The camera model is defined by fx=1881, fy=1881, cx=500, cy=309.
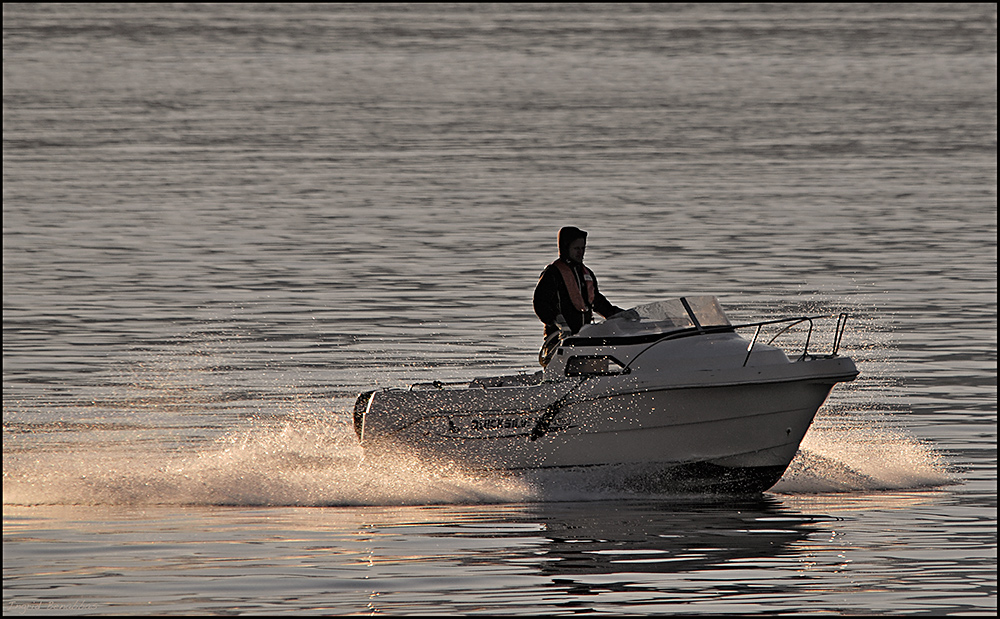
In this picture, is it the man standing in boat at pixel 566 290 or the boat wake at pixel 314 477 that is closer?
the boat wake at pixel 314 477

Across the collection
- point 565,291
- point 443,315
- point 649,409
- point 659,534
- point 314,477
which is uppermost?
point 565,291

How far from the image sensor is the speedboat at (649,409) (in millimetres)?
13289

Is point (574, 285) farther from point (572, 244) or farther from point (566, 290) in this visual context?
point (572, 244)

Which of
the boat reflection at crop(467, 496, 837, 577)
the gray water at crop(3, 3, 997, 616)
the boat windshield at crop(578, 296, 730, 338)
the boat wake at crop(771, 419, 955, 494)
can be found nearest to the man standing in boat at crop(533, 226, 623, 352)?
the boat windshield at crop(578, 296, 730, 338)

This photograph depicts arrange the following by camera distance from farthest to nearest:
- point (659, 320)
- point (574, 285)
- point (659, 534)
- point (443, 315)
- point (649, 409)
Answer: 1. point (443, 315)
2. point (574, 285)
3. point (659, 320)
4. point (649, 409)
5. point (659, 534)

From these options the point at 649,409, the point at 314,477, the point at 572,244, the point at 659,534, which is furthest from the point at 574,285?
the point at 659,534

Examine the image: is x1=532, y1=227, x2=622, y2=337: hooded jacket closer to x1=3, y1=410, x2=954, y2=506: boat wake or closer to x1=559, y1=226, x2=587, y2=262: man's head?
x1=559, y1=226, x2=587, y2=262: man's head

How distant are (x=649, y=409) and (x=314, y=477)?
102 inches

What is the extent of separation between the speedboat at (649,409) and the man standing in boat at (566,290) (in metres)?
0.28

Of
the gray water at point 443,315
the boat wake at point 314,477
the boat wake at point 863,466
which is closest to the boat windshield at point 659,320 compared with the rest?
the boat wake at point 314,477

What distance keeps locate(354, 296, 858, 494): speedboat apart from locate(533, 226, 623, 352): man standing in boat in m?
0.28

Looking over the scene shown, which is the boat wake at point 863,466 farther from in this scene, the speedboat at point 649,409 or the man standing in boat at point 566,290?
the man standing in boat at point 566,290

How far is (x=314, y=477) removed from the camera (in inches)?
553

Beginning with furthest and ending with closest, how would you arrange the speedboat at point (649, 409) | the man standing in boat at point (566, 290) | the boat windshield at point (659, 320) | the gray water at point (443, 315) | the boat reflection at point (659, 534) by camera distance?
1. the man standing in boat at point (566, 290)
2. the boat windshield at point (659, 320)
3. the speedboat at point (649, 409)
4. the boat reflection at point (659, 534)
5. the gray water at point (443, 315)
